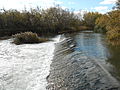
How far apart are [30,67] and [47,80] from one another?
3.82 meters

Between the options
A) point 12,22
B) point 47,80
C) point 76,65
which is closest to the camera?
point 47,80

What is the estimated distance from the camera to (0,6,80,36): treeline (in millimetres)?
62281

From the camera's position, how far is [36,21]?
6712 cm

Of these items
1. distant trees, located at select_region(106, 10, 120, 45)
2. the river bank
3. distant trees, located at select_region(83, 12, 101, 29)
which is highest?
distant trees, located at select_region(83, 12, 101, 29)

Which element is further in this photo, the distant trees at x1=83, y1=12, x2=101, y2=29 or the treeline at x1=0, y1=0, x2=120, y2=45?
the distant trees at x1=83, y1=12, x2=101, y2=29

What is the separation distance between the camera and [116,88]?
9.05 m

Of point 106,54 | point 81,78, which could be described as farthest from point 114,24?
point 81,78

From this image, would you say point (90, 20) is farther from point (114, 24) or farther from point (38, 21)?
point (114, 24)

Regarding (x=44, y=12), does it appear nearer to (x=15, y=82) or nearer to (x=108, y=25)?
(x=108, y=25)

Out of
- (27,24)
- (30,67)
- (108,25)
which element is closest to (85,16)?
(27,24)

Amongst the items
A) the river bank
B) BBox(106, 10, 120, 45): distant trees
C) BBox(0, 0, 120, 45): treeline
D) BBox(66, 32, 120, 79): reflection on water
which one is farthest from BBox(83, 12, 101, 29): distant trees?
the river bank

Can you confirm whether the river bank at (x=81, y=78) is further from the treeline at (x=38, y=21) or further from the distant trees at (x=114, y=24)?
Result: the treeline at (x=38, y=21)

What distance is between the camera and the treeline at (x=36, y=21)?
62281 mm

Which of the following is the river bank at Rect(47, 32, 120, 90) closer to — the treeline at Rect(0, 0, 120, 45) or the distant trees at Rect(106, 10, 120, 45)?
the distant trees at Rect(106, 10, 120, 45)
